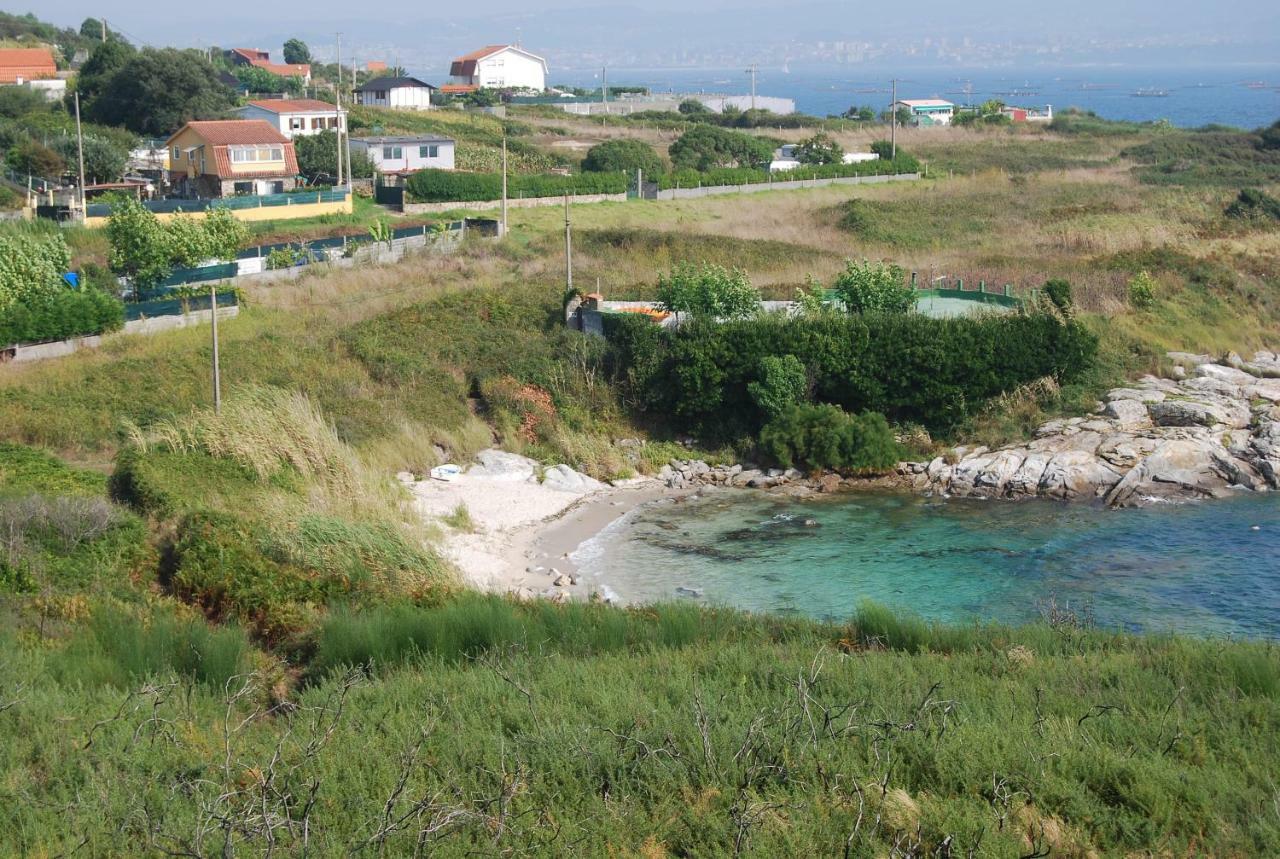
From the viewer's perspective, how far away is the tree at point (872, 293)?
2833 cm

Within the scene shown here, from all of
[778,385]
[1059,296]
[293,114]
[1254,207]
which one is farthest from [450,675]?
[293,114]

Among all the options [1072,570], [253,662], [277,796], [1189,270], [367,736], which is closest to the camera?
[277,796]

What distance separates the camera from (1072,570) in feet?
64.8

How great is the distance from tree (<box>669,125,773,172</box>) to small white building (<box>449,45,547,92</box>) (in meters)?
48.3

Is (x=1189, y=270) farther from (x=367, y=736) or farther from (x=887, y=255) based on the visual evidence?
(x=367, y=736)

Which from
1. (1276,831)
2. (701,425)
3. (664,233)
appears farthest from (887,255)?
(1276,831)

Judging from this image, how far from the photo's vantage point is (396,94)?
81875 mm

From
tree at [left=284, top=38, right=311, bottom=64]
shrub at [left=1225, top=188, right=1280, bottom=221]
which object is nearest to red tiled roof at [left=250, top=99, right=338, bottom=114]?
shrub at [left=1225, top=188, right=1280, bottom=221]

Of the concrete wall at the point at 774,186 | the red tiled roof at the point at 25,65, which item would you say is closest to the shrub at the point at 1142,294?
the concrete wall at the point at 774,186

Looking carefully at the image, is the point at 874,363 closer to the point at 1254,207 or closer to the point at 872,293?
the point at 872,293

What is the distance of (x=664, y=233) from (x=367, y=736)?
103 feet

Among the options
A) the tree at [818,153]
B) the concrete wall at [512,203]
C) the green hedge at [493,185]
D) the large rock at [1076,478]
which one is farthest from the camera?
the tree at [818,153]

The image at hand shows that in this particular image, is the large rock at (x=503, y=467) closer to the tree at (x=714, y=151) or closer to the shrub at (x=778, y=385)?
the shrub at (x=778, y=385)

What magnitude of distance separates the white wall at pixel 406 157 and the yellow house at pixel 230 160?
4.88 metres
